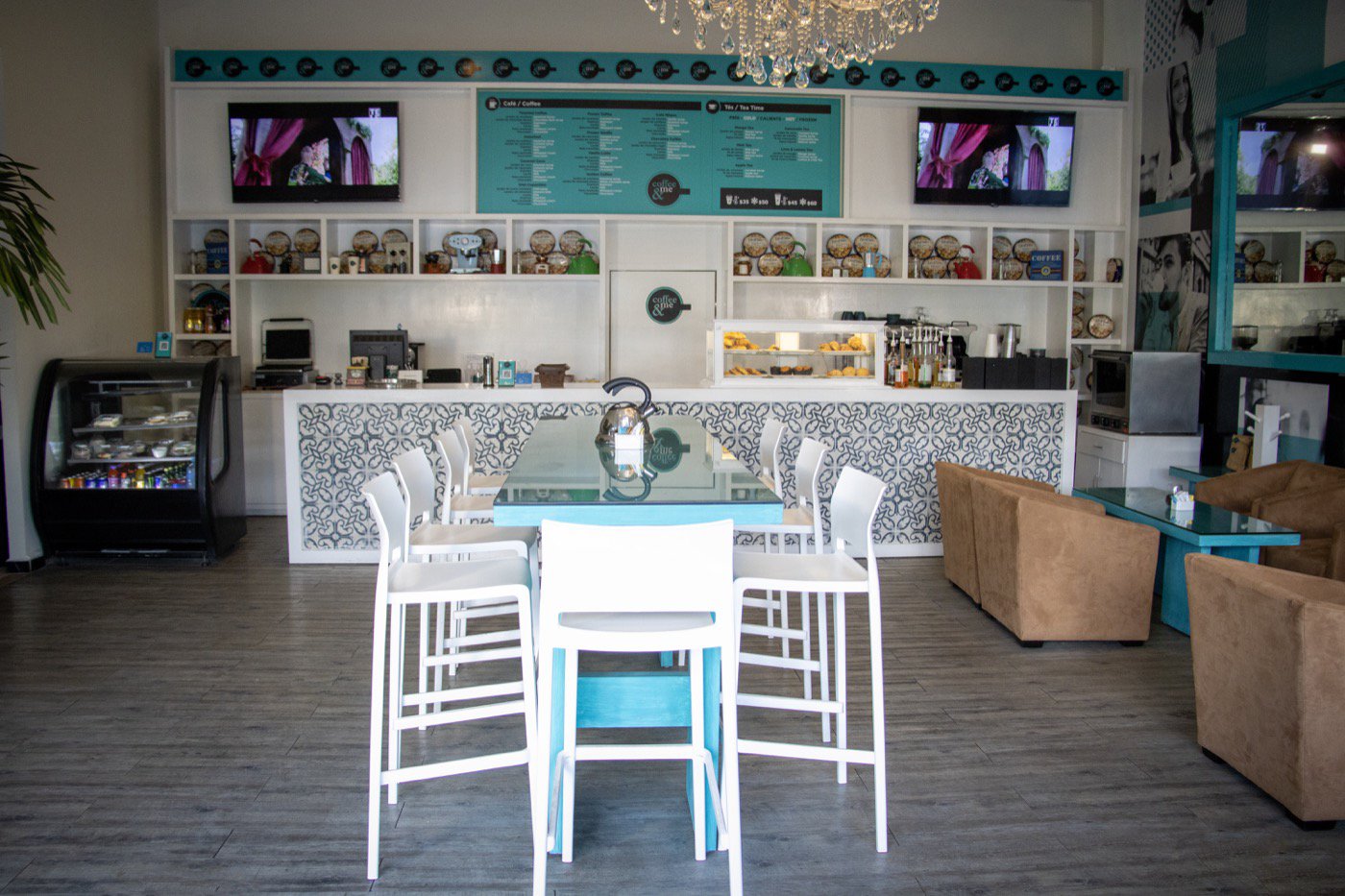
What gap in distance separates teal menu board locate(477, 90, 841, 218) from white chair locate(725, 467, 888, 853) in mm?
4911

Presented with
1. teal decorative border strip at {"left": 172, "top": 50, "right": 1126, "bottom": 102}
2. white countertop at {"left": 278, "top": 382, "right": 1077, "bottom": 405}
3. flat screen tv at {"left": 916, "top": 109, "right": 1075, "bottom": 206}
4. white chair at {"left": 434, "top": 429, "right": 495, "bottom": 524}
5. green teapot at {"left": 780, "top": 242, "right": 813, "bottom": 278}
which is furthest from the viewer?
green teapot at {"left": 780, "top": 242, "right": 813, "bottom": 278}

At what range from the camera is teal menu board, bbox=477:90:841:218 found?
775 cm

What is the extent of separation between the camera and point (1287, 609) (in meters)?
2.86

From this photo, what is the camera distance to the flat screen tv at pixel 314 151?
764 cm

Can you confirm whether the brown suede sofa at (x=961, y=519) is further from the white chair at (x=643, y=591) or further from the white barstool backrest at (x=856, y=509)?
the white chair at (x=643, y=591)

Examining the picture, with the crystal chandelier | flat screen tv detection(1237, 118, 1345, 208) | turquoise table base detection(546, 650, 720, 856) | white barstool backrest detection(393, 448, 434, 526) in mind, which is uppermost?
the crystal chandelier

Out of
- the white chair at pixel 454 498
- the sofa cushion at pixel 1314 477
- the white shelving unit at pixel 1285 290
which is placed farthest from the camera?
the white shelving unit at pixel 1285 290

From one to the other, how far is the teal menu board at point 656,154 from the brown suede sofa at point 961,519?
10.4ft

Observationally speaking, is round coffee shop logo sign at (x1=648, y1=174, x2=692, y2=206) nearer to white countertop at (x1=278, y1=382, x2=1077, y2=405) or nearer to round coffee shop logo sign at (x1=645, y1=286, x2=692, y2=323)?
round coffee shop logo sign at (x1=645, y1=286, x2=692, y2=323)

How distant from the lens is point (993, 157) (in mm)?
7926

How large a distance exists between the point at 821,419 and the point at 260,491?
4356mm

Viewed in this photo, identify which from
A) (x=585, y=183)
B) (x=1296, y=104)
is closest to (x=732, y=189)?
(x=585, y=183)

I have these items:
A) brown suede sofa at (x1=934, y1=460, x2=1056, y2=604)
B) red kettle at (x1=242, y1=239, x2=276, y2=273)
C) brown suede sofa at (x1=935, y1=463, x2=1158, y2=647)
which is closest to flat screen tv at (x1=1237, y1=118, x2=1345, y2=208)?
brown suede sofa at (x1=934, y1=460, x2=1056, y2=604)

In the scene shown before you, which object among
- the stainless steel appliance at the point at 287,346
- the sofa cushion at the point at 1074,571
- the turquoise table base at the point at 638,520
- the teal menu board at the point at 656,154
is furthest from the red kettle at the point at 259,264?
the sofa cushion at the point at 1074,571
